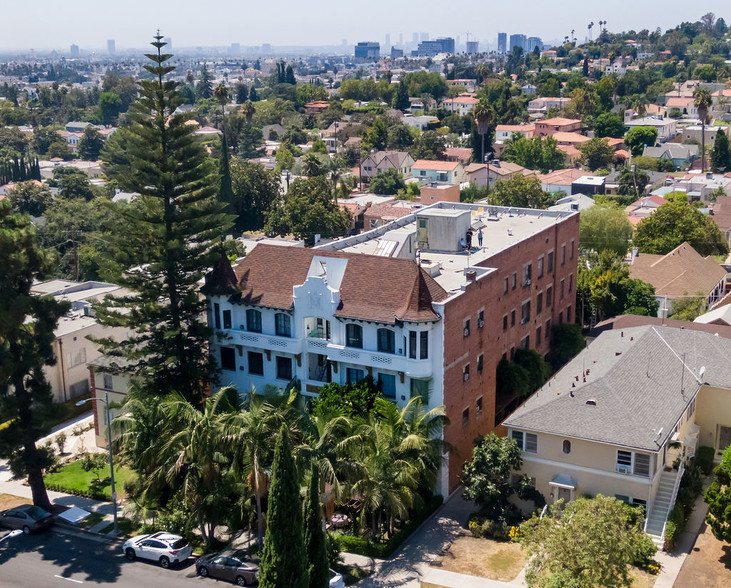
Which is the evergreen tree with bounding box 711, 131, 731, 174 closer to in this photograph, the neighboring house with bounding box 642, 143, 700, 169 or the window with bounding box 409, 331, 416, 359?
the neighboring house with bounding box 642, 143, 700, 169

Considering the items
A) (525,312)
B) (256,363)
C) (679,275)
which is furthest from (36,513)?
(679,275)

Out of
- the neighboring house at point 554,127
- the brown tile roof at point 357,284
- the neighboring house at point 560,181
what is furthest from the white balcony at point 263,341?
the neighboring house at point 554,127

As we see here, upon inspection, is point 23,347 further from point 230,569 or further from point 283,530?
point 283,530

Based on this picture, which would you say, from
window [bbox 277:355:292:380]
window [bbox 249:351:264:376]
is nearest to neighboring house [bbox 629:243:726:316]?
window [bbox 277:355:292:380]

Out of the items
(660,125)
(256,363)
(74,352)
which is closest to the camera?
(256,363)

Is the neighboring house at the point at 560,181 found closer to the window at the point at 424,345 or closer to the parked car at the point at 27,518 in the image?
the window at the point at 424,345

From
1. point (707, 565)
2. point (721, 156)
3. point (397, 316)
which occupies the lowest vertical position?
point (707, 565)

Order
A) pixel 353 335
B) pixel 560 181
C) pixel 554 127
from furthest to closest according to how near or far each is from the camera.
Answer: pixel 554 127 → pixel 560 181 → pixel 353 335

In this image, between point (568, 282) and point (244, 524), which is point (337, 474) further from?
point (568, 282)
